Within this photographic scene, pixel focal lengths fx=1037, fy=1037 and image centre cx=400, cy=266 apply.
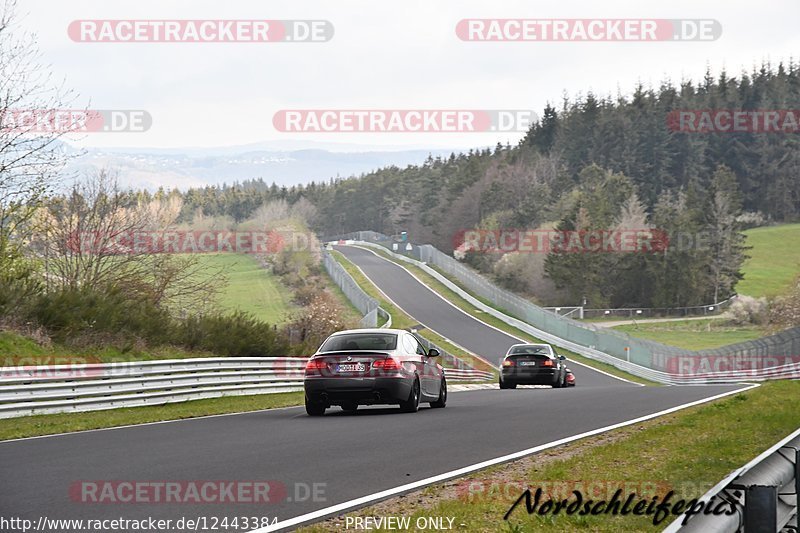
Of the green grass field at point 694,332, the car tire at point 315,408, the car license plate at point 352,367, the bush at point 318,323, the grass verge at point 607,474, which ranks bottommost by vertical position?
the green grass field at point 694,332

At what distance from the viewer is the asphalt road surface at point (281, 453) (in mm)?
A: 8234

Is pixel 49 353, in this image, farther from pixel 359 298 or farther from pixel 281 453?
pixel 359 298

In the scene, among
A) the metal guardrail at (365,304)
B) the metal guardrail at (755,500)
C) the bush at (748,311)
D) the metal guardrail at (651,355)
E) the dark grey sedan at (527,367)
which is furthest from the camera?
the bush at (748,311)

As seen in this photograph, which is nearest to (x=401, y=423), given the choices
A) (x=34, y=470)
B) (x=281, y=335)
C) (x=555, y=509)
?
(x=34, y=470)

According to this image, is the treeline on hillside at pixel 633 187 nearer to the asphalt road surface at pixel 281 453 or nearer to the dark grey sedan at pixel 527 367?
the dark grey sedan at pixel 527 367

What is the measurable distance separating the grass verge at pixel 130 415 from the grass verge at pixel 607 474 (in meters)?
7.86

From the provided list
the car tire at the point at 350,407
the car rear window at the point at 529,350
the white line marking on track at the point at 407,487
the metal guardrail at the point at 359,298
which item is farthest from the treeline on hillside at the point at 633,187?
the white line marking on track at the point at 407,487

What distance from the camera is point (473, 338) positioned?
224ft

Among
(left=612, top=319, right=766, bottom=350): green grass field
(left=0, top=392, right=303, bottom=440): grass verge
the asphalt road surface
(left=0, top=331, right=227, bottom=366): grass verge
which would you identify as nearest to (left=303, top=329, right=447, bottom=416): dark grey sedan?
the asphalt road surface

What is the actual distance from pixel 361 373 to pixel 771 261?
382ft

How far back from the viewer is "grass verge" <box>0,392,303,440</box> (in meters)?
16.1

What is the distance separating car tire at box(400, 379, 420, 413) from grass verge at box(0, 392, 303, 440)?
12.6ft

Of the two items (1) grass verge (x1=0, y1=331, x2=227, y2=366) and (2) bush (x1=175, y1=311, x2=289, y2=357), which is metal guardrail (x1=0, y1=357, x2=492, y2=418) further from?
(2) bush (x1=175, y1=311, x2=289, y2=357)

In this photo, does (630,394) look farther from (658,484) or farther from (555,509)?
(555,509)
